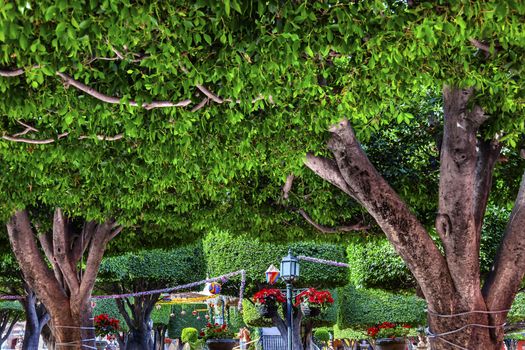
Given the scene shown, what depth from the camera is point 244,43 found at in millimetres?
5762

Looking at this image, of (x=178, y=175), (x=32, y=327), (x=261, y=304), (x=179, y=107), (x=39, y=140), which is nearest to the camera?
(x=179, y=107)

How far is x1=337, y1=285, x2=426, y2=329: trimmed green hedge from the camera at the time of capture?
31734 millimetres

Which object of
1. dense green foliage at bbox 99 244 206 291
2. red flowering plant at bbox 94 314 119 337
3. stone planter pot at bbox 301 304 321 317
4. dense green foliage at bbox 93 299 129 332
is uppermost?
dense green foliage at bbox 99 244 206 291

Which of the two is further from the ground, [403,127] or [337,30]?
[403,127]

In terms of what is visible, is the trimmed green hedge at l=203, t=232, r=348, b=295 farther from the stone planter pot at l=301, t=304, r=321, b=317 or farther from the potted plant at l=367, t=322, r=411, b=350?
the stone planter pot at l=301, t=304, r=321, b=317

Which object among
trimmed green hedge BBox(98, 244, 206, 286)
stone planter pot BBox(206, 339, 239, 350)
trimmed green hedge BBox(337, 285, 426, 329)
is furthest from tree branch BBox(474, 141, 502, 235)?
trimmed green hedge BBox(337, 285, 426, 329)

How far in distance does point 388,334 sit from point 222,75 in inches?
1077

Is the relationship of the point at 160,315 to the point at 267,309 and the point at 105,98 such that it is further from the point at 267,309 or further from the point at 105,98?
the point at 105,98

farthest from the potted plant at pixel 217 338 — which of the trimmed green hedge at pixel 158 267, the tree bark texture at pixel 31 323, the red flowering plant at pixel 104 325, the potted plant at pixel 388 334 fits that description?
the tree bark texture at pixel 31 323

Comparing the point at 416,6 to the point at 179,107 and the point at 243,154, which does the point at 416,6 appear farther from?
the point at 243,154

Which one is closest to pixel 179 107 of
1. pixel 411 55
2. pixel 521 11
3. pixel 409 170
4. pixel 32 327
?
pixel 411 55

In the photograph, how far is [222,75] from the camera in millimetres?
6133

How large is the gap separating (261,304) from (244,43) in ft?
56.1

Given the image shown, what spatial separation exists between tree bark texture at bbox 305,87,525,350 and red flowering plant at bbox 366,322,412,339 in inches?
794
